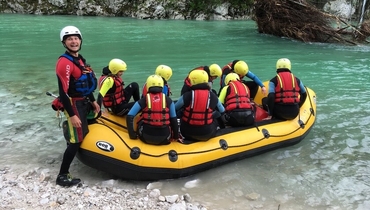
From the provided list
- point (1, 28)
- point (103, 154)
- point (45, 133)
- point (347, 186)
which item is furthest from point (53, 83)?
point (1, 28)

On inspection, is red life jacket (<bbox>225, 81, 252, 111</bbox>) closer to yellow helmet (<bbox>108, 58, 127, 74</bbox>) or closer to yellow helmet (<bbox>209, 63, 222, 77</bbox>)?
yellow helmet (<bbox>209, 63, 222, 77</bbox>)

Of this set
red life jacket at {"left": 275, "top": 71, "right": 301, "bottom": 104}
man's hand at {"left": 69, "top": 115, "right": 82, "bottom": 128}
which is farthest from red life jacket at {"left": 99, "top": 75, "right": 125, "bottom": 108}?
red life jacket at {"left": 275, "top": 71, "right": 301, "bottom": 104}

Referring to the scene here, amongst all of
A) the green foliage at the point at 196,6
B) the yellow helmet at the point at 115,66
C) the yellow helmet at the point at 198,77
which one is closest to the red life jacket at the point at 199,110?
the yellow helmet at the point at 198,77

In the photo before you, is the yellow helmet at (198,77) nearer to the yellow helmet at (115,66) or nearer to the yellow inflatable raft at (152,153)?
the yellow inflatable raft at (152,153)

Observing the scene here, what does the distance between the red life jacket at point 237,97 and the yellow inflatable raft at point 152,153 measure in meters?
0.35

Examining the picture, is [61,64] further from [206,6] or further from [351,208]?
[206,6]

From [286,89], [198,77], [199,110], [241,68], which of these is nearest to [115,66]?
[198,77]

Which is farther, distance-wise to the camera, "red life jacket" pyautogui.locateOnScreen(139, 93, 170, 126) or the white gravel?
"red life jacket" pyautogui.locateOnScreen(139, 93, 170, 126)

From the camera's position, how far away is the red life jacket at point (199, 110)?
4.48 meters

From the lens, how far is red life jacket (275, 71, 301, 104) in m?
5.59

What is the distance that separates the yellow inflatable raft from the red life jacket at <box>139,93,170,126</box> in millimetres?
339

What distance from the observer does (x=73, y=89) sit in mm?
3908

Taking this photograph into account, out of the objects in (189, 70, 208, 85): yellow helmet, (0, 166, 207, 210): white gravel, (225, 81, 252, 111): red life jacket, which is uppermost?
(189, 70, 208, 85): yellow helmet

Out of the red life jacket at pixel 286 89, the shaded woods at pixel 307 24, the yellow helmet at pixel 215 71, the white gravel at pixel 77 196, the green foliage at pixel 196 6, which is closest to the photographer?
the white gravel at pixel 77 196
